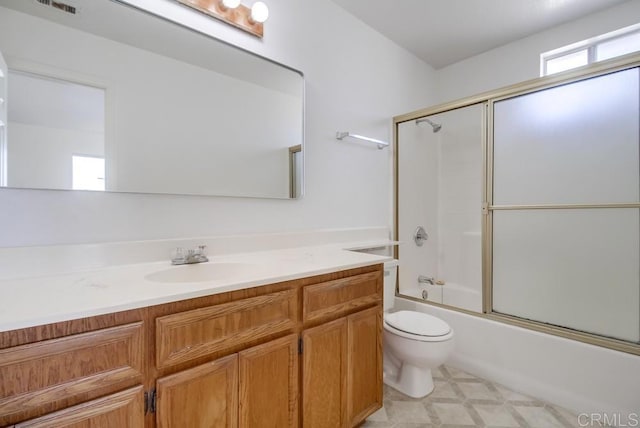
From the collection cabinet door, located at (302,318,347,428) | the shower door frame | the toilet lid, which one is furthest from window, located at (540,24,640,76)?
cabinet door, located at (302,318,347,428)

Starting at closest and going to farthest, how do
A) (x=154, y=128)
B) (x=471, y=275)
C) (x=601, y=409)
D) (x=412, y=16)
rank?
(x=154, y=128) → (x=601, y=409) → (x=412, y=16) → (x=471, y=275)

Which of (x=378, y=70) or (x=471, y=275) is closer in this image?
(x=378, y=70)

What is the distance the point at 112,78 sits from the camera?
3.87 feet

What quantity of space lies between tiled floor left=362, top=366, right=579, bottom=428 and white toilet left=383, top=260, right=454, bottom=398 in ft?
0.22

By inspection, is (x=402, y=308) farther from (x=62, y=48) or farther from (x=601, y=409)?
(x=62, y=48)

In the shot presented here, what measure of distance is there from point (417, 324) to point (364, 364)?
22.7 inches

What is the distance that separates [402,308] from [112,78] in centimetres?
233

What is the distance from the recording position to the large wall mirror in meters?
1.03

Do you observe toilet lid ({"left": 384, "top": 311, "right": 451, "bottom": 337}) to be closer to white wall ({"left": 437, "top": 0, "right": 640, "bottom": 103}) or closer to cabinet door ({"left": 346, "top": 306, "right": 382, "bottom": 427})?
cabinet door ({"left": 346, "top": 306, "right": 382, "bottom": 427})

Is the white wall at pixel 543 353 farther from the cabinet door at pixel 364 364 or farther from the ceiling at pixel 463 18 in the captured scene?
the cabinet door at pixel 364 364

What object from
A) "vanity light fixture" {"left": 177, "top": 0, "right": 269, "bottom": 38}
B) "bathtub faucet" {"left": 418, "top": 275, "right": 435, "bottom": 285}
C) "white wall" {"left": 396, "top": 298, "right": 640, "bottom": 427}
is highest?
"vanity light fixture" {"left": 177, "top": 0, "right": 269, "bottom": 38}

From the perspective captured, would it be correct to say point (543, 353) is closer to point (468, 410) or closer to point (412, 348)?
point (468, 410)

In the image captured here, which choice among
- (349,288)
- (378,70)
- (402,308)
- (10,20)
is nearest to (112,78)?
(10,20)

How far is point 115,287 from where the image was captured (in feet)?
2.89
